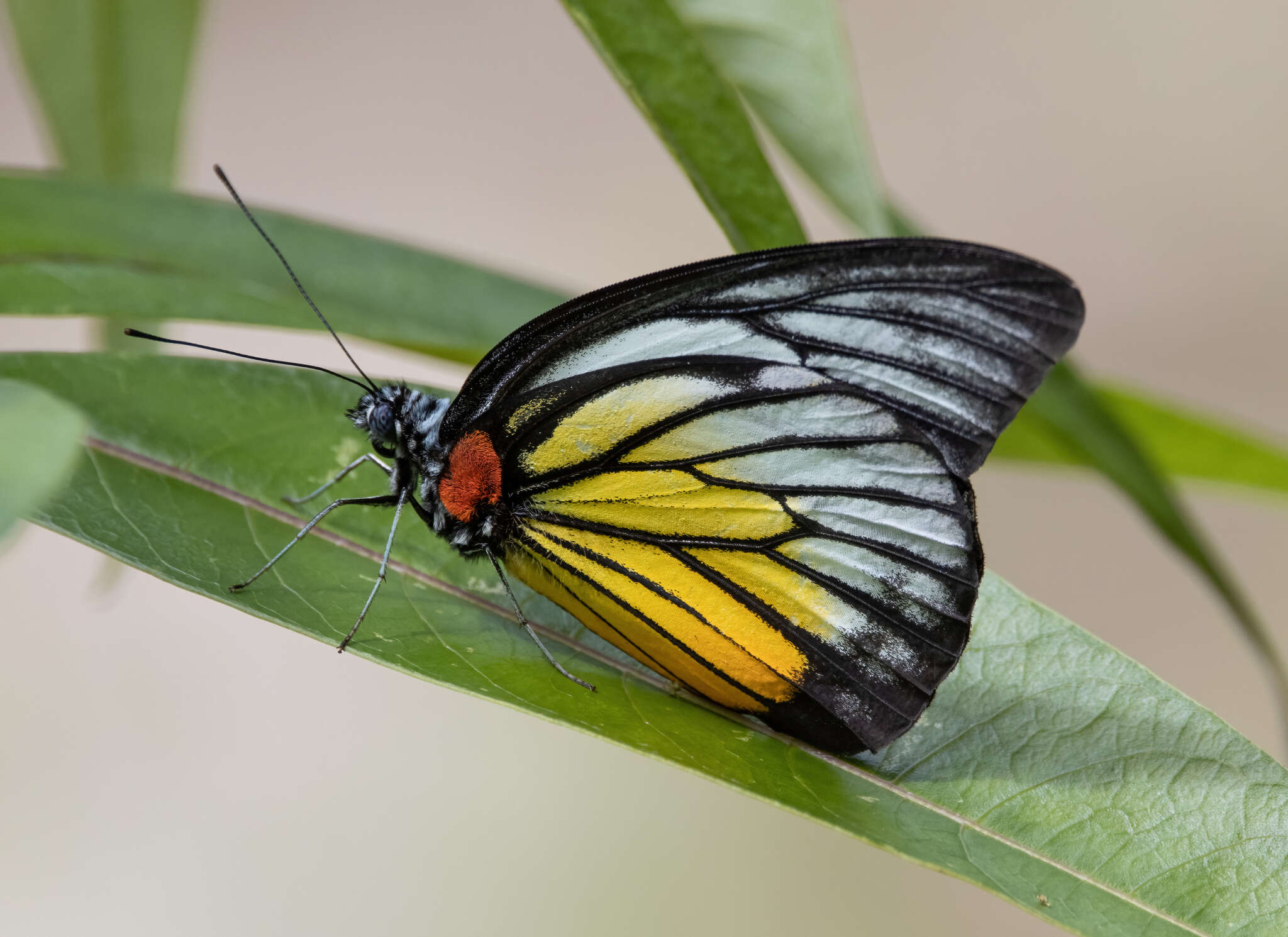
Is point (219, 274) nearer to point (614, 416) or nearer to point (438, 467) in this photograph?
point (438, 467)

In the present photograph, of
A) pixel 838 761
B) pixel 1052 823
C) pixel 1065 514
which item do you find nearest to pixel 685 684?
pixel 838 761

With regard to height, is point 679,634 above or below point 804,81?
below

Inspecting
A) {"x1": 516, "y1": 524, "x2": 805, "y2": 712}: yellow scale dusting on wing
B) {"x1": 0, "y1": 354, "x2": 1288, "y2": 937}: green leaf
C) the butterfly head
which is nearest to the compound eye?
the butterfly head

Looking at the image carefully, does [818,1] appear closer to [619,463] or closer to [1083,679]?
[619,463]

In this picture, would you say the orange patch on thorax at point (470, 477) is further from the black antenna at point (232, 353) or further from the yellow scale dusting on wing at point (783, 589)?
the yellow scale dusting on wing at point (783, 589)

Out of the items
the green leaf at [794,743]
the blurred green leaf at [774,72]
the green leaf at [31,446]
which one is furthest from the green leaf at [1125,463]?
the green leaf at [31,446]

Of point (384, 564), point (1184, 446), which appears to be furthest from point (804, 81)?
point (1184, 446)

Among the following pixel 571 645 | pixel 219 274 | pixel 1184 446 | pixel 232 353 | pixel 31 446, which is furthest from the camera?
pixel 1184 446
